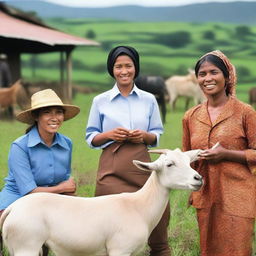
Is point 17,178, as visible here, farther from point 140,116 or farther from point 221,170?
point 221,170

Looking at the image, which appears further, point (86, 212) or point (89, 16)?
point (89, 16)

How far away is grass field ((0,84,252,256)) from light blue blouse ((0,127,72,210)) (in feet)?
4.65

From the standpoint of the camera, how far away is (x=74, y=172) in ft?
28.9

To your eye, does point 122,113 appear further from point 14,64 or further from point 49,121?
point 14,64

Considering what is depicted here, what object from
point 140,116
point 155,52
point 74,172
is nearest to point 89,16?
point 155,52

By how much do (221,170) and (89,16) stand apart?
30.5m

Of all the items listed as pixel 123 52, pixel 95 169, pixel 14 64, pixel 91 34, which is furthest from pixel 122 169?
pixel 91 34

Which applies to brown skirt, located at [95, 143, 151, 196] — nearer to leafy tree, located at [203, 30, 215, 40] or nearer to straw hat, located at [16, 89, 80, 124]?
straw hat, located at [16, 89, 80, 124]

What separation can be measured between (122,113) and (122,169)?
0.41 metres

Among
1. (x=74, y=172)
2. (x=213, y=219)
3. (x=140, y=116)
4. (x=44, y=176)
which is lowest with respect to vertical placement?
(x=74, y=172)

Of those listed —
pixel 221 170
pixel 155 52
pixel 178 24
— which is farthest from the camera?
pixel 178 24

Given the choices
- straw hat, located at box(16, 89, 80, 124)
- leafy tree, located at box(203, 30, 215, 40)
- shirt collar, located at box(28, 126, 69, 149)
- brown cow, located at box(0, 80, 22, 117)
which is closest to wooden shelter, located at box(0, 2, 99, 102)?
brown cow, located at box(0, 80, 22, 117)

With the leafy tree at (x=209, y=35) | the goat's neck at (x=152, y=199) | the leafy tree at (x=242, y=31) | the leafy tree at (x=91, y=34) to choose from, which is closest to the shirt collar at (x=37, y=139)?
the goat's neck at (x=152, y=199)

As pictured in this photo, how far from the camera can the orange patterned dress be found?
4.25 meters
